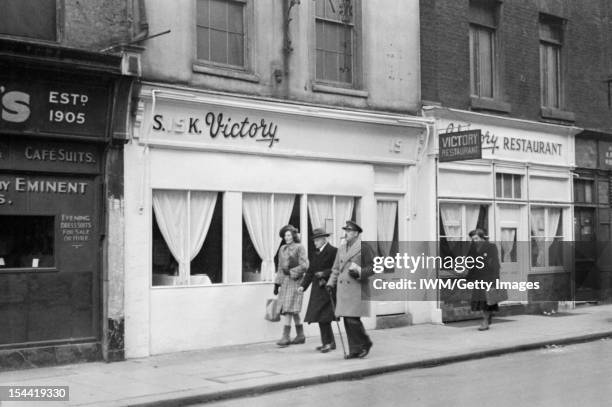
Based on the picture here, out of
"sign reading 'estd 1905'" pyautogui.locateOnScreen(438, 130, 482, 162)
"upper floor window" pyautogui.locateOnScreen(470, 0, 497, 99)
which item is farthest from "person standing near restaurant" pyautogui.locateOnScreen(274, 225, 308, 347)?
"upper floor window" pyautogui.locateOnScreen(470, 0, 497, 99)

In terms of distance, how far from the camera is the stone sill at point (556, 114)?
65.2ft

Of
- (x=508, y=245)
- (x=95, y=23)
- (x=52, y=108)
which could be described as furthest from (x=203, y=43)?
(x=508, y=245)

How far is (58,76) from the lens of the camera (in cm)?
1177

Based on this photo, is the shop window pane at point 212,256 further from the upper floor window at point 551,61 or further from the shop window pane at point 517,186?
the upper floor window at point 551,61

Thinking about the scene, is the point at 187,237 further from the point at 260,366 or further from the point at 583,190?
the point at 583,190

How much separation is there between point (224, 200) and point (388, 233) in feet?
13.5

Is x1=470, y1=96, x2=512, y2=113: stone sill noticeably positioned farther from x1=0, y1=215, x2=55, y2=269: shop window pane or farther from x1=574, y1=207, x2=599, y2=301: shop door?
x1=0, y1=215, x2=55, y2=269: shop window pane

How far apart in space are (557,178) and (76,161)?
12.4m

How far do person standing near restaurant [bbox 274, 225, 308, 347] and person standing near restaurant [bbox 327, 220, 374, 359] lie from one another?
107cm

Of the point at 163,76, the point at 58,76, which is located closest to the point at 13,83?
the point at 58,76

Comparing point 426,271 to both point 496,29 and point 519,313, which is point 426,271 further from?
point 496,29

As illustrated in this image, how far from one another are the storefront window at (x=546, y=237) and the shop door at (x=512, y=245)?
44 cm

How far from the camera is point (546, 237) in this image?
65.7 feet

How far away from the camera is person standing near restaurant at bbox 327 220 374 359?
12.1 m
